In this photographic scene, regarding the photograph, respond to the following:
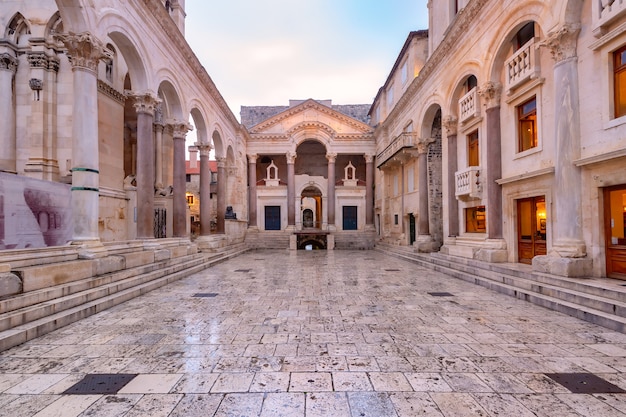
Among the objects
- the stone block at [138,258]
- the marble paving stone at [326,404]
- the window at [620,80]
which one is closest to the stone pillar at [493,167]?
the window at [620,80]

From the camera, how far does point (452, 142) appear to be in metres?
14.5

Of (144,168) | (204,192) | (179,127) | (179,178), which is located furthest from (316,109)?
(144,168)

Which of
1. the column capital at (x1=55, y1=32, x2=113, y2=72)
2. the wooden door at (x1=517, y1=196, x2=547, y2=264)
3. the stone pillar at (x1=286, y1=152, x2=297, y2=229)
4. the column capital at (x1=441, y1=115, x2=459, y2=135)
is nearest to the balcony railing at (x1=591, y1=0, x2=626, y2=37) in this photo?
the wooden door at (x1=517, y1=196, x2=547, y2=264)

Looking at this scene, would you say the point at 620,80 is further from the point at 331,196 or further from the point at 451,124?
the point at 331,196

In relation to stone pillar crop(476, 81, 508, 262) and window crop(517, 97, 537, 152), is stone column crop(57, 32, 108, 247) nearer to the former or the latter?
stone pillar crop(476, 81, 508, 262)

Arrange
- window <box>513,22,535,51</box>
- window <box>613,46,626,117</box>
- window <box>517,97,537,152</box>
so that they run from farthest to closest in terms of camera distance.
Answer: window <box>513,22,535,51</box> < window <box>517,97,537,152</box> < window <box>613,46,626,117</box>

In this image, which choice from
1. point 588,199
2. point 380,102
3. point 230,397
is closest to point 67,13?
point 230,397

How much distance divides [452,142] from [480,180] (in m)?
2.96

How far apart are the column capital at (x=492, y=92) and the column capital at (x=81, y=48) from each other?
12014mm

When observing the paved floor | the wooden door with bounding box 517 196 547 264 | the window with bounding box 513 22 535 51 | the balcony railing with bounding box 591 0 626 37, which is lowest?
the paved floor

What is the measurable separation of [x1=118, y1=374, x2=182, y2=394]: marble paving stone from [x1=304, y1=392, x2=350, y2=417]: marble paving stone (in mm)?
1524

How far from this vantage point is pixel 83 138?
830cm

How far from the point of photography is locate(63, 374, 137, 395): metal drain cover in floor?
3391 mm

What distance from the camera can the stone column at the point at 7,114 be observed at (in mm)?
10957
